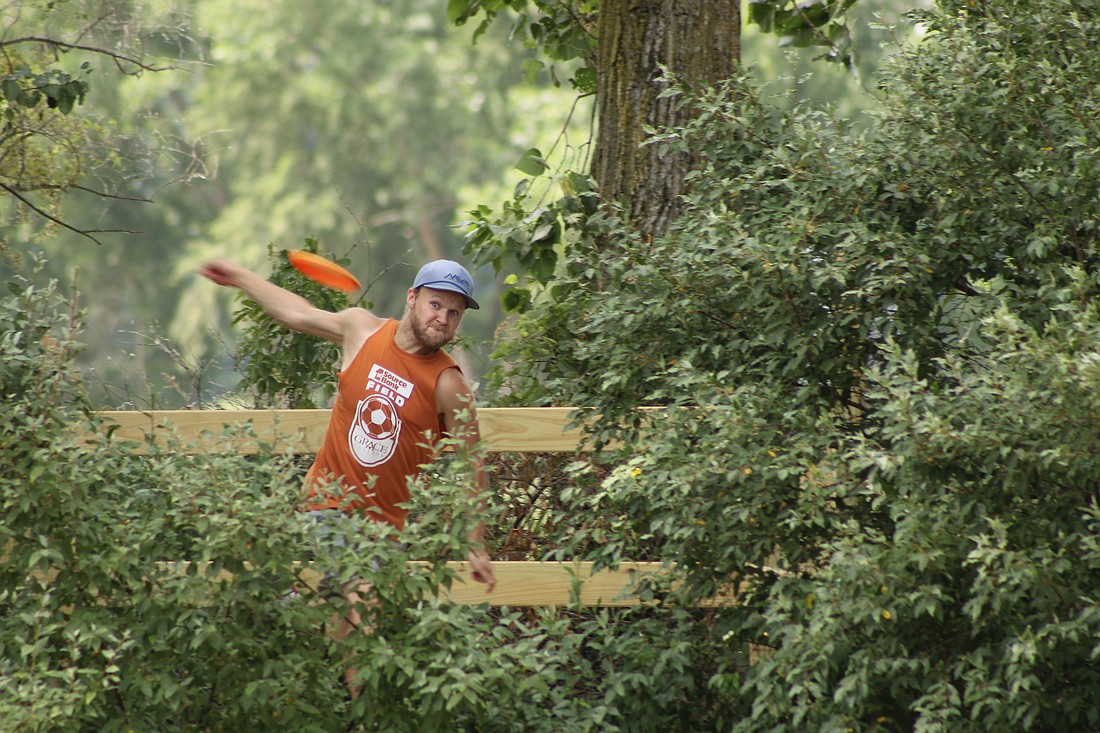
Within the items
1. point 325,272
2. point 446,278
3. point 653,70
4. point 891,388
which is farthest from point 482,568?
point 653,70

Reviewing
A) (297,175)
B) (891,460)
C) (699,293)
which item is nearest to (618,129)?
(699,293)

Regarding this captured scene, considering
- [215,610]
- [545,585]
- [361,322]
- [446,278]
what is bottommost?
[545,585]

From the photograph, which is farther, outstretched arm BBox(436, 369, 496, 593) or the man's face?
the man's face

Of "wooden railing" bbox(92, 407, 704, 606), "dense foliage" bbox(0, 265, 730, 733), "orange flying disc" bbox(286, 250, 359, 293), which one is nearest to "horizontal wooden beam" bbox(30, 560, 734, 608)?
"wooden railing" bbox(92, 407, 704, 606)

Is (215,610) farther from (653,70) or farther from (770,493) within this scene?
(653,70)

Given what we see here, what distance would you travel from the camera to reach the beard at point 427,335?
5.14 m

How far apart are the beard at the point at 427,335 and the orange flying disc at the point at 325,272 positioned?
628 mm

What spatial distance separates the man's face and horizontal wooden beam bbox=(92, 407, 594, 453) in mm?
376

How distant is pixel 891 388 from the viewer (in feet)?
12.7

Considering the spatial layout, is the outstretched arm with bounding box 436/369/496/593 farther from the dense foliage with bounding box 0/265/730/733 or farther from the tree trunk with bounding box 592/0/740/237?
the tree trunk with bounding box 592/0/740/237

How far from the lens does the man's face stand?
5.14 meters

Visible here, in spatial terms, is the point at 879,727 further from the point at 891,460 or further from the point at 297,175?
the point at 297,175

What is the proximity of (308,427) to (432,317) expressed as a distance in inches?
35.3

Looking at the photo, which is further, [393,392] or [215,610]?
[393,392]
